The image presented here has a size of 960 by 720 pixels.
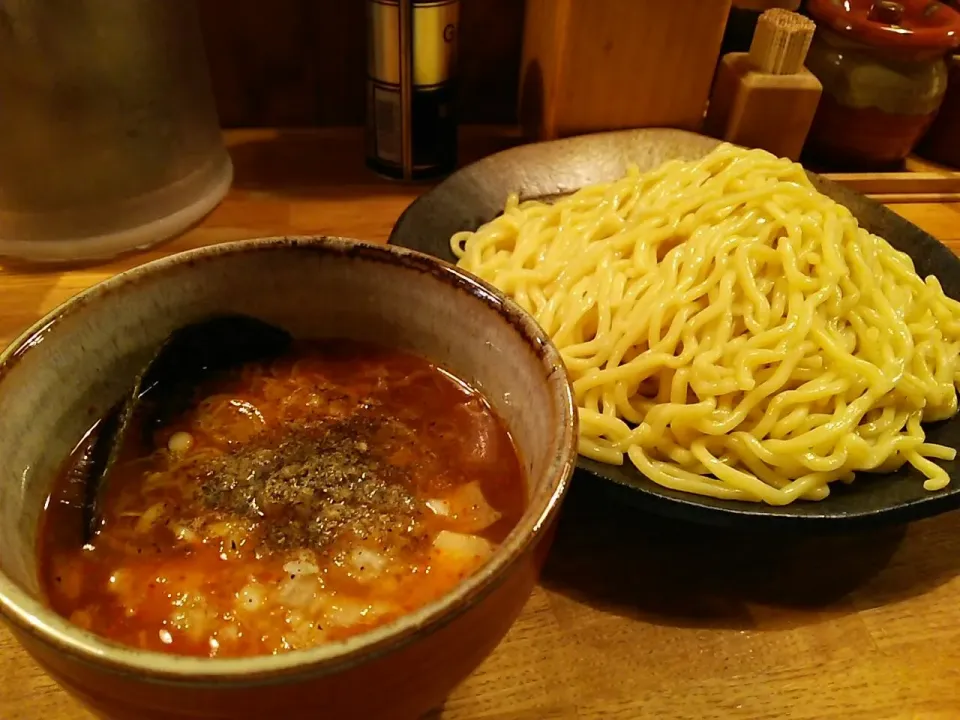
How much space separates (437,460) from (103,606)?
0.30 metres

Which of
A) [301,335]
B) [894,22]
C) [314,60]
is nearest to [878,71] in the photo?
[894,22]

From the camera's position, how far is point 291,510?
737 millimetres

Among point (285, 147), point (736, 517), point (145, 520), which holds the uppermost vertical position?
point (145, 520)

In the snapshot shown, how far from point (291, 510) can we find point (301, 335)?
0.23m

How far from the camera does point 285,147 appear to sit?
1856 millimetres

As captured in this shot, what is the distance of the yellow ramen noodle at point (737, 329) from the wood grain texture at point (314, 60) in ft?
2.10

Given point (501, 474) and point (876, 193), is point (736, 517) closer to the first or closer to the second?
point (501, 474)

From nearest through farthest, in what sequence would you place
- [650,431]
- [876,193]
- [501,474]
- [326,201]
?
[501,474]
[650,431]
[326,201]
[876,193]

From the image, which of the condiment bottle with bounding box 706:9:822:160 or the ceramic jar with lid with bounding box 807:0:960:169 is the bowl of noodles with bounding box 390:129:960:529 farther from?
the ceramic jar with lid with bounding box 807:0:960:169

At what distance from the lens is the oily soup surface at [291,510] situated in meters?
0.66

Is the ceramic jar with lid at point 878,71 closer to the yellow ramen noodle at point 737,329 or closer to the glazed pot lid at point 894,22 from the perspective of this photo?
the glazed pot lid at point 894,22

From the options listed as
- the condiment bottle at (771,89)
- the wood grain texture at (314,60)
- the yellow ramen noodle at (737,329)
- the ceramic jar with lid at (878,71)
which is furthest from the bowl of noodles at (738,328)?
the wood grain texture at (314,60)

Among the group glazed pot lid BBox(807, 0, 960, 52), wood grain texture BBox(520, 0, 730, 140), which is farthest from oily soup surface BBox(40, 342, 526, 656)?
glazed pot lid BBox(807, 0, 960, 52)

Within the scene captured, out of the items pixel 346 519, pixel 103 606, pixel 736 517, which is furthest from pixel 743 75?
pixel 103 606
